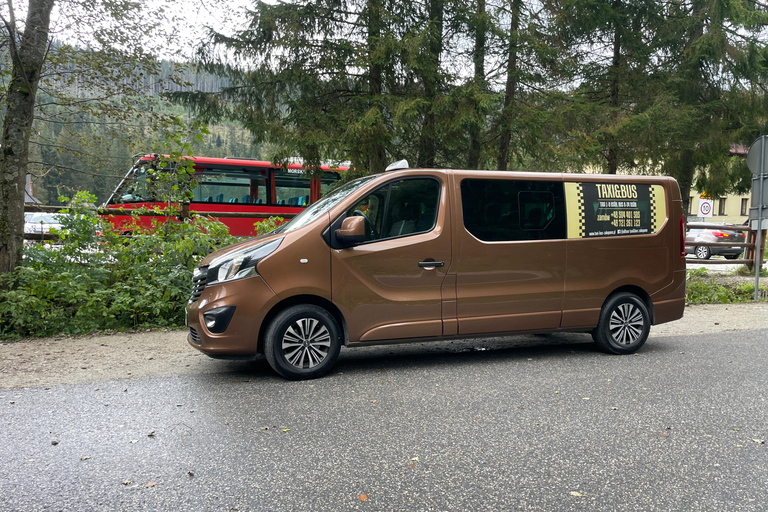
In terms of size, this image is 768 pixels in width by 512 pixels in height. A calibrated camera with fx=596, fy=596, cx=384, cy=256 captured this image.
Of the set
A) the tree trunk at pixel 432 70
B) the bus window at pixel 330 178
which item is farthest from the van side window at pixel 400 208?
the bus window at pixel 330 178

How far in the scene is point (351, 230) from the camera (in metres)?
5.32

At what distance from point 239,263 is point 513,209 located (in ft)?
9.15

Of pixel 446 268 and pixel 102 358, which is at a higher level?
pixel 446 268

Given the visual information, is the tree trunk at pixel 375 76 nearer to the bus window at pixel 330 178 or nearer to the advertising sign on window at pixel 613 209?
the bus window at pixel 330 178

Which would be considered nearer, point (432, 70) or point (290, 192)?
Answer: point (432, 70)

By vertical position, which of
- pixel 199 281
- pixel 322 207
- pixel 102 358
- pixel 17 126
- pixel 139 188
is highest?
pixel 17 126

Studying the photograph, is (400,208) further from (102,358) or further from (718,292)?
(718,292)

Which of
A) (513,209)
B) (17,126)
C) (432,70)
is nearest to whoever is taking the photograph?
(513,209)

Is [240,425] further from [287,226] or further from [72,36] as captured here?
[72,36]

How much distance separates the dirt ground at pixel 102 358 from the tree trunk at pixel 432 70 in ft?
25.0

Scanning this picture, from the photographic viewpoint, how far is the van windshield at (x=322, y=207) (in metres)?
5.68

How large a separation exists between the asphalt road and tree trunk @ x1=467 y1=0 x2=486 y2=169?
9048mm

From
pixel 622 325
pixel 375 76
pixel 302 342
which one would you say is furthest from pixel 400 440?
pixel 375 76

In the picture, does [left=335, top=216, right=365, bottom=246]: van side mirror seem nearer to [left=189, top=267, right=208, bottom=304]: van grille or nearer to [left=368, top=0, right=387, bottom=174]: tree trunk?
[left=189, top=267, right=208, bottom=304]: van grille
